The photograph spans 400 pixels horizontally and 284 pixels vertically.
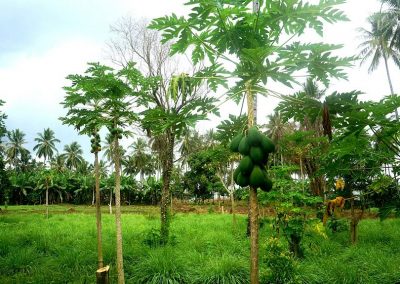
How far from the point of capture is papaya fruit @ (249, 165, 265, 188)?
280 centimetres

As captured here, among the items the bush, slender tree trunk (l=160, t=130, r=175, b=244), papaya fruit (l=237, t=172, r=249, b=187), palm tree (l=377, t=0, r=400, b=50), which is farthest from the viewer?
palm tree (l=377, t=0, r=400, b=50)

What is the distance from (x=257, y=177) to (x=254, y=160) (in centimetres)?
16

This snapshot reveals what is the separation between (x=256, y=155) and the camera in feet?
9.30

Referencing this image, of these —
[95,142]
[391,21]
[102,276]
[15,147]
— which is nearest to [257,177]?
[102,276]

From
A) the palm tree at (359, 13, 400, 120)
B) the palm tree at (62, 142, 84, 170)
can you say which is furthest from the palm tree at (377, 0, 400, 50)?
the palm tree at (62, 142, 84, 170)

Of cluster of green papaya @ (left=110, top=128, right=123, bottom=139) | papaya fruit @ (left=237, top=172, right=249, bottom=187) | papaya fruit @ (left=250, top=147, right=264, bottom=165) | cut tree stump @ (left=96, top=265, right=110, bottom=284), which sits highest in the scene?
cluster of green papaya @ (left=110, top=128, right=123, bottom=139)

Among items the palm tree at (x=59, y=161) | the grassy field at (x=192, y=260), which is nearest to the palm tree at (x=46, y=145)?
the palm tree at (x=59, y=161)

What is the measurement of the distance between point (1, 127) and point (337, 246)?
1261 cm

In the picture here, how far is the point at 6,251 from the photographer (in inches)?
432

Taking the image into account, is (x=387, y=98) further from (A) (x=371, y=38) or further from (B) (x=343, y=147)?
(A) (x=371, y=38)

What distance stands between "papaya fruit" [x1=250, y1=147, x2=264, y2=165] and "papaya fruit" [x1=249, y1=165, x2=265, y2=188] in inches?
2.7

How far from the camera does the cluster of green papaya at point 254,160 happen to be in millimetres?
2822

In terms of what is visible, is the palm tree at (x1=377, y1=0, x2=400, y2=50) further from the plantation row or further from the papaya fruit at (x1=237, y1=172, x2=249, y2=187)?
the papaya fruit at (x1=237, y1=172, x2=249, y2=187)

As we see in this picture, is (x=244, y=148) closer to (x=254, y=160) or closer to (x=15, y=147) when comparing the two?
(x=254, y=160)
